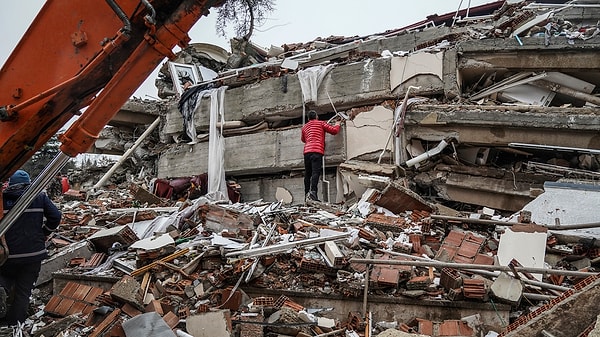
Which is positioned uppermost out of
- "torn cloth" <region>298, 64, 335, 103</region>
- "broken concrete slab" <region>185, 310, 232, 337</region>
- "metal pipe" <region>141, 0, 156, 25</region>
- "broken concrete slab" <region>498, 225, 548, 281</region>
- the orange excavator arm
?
"torn cloth" <region>298, 64, 335, 103</region>

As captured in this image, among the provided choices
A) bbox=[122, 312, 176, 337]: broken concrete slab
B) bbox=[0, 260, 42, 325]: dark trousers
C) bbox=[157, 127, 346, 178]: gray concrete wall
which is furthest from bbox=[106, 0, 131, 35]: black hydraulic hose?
bbox=[157, 127, 346, 178]: gray concrete wall

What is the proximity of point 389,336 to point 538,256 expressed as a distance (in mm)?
2492

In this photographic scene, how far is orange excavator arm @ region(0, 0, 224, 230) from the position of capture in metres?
2.70

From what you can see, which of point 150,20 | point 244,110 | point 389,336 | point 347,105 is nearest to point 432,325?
point 389,336

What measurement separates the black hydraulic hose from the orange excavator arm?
0.05ft

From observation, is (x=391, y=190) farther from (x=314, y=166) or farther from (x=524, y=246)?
(x=524, y=246)

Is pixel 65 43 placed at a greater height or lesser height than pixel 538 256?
greater

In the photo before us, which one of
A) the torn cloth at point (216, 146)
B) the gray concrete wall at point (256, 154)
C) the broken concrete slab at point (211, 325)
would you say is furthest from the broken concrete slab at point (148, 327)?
the torn cloth at point (216, 146)

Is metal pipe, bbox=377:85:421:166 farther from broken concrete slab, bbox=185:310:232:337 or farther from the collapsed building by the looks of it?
broken concrete slab, bbox=185:310:232:337

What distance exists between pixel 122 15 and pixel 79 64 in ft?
1.42

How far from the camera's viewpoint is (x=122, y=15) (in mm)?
2586

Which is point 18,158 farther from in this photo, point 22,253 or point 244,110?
point 244,110

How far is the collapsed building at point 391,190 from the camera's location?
164 inches

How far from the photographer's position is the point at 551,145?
7359 millimetres
